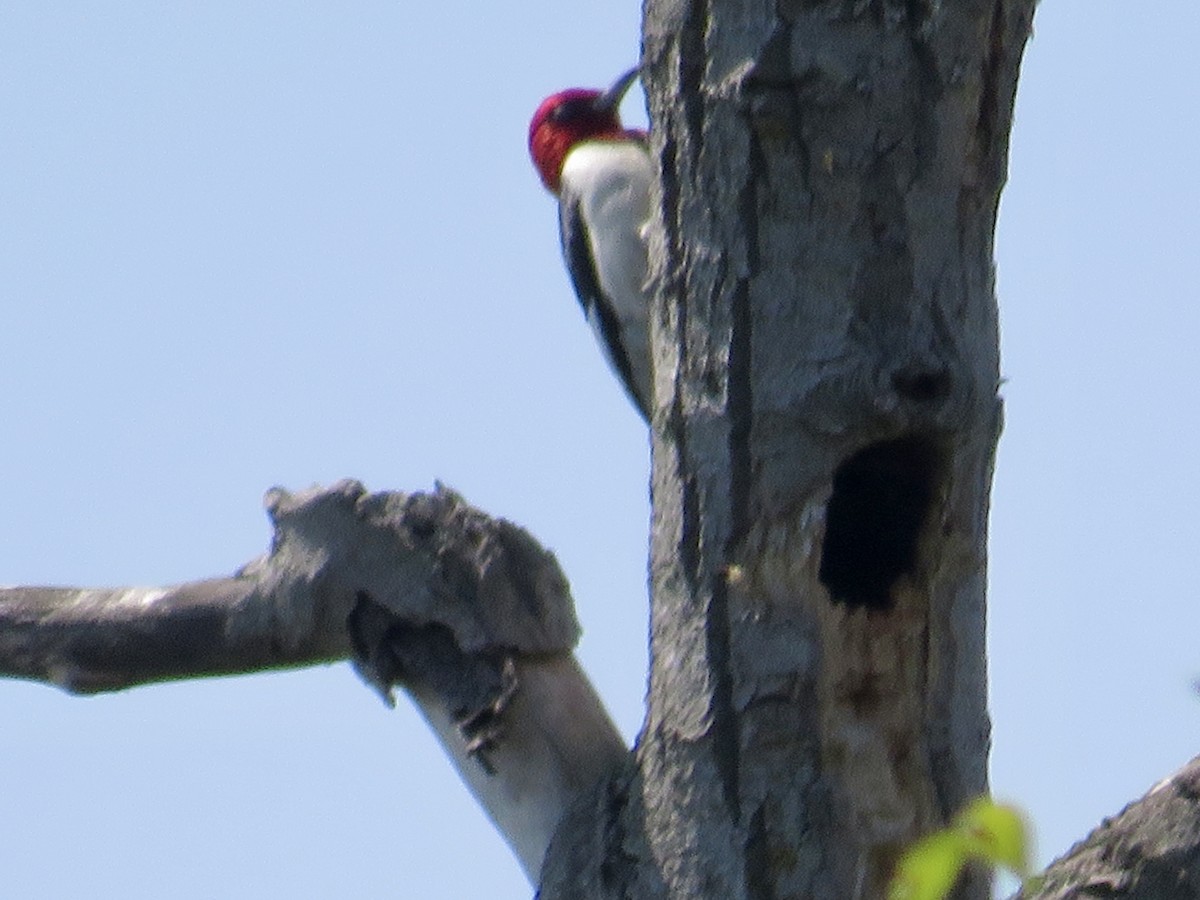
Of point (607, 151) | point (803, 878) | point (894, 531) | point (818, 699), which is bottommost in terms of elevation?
point (803, 878)

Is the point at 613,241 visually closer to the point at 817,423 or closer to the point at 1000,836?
the point at 817,423

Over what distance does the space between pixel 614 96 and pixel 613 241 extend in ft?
4.84

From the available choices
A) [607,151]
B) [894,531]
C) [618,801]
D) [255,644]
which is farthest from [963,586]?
[607,151]

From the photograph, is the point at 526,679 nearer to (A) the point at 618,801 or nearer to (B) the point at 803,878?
(A) the point at 618,801

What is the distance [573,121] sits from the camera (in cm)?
685

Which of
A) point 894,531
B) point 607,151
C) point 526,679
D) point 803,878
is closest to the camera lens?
point 803,878

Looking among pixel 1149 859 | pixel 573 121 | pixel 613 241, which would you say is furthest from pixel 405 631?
pixel 573 121

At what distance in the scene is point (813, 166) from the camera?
3.04 metres

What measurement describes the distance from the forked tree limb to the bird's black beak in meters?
3.59

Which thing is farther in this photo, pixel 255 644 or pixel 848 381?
pixel 255 644

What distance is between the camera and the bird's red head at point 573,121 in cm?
684

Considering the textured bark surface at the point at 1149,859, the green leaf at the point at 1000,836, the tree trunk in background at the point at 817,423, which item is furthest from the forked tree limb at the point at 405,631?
the green leaf at the point at 1000,836

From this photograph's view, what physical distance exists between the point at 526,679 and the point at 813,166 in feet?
3.57

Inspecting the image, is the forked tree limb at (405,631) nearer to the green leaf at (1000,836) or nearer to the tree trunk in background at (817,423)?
the tree trunk in background at (817,423)
